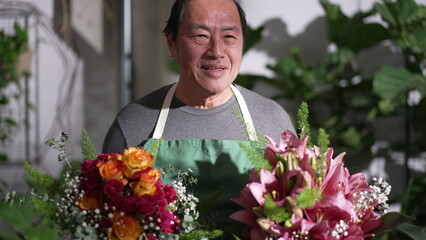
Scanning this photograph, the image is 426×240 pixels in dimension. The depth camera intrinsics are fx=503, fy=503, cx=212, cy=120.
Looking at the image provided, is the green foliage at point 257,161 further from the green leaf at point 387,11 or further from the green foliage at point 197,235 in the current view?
the green leaf at point 387,11

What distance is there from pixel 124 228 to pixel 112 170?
110 millimetres

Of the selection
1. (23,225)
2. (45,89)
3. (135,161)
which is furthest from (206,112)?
(45,89)

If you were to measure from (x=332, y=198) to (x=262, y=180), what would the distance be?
0.13 meters

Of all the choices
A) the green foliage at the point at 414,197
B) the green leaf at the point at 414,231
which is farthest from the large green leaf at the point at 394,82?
the green leaf at the point at 414,231

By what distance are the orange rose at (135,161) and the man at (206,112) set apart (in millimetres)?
A: 244

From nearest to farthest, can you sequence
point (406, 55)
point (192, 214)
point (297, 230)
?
point (297, 230) < point (192, 214) < point (406, 55)

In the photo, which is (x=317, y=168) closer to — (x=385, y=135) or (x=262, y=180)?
(x=262, y=180)

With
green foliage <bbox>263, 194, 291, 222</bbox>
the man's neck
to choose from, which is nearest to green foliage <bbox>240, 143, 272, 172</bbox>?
green foliage <bbox>263, 194, 291, 222</bbox>

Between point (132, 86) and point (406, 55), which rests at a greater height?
point (406, 55)

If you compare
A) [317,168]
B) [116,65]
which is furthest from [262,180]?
[116,65]

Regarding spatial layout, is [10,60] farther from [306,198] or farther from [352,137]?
[306,198]

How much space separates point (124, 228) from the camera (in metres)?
0.89

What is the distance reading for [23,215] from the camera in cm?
79

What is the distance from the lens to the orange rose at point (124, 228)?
35.0 inches
